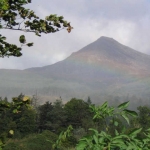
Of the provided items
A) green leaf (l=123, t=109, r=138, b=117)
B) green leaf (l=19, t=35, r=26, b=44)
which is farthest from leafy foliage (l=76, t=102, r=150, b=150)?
green leaf (l=19, t=35, r=26, b=44)

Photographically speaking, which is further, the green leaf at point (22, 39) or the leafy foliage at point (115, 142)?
the green leaf at point (22, 39)

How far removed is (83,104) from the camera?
107062 mm

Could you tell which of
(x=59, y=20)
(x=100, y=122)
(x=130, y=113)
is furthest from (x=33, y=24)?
(x=130, y=113)

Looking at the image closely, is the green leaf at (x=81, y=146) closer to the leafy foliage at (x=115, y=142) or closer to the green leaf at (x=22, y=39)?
the leafy foliage at (x=115, y=142)

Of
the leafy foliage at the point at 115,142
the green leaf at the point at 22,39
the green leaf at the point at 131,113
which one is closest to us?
the leafy foliage at the point at 115,142

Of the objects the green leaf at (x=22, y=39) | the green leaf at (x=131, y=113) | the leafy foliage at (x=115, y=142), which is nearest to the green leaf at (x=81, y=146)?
the leafy foliage at (x=115, y=142)

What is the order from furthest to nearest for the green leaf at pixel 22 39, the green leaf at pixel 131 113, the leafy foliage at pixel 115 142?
the green leaf at pixel 22 39
the green leaf at pixel 131 113
the leafy foliage at pixel 115 142

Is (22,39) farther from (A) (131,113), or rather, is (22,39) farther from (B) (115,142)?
(B) (115,142)

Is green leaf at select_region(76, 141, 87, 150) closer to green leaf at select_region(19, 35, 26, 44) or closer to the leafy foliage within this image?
the leafy foliage

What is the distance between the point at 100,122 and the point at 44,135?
5329 cm

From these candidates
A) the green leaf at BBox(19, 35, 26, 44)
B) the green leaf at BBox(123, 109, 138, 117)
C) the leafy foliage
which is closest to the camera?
the leafy foliage

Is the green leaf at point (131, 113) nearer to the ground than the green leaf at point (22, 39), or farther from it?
nearer to the ground

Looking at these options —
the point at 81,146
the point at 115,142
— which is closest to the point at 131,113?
the point at 115,142

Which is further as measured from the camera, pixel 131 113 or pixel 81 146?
pixel 131 113
